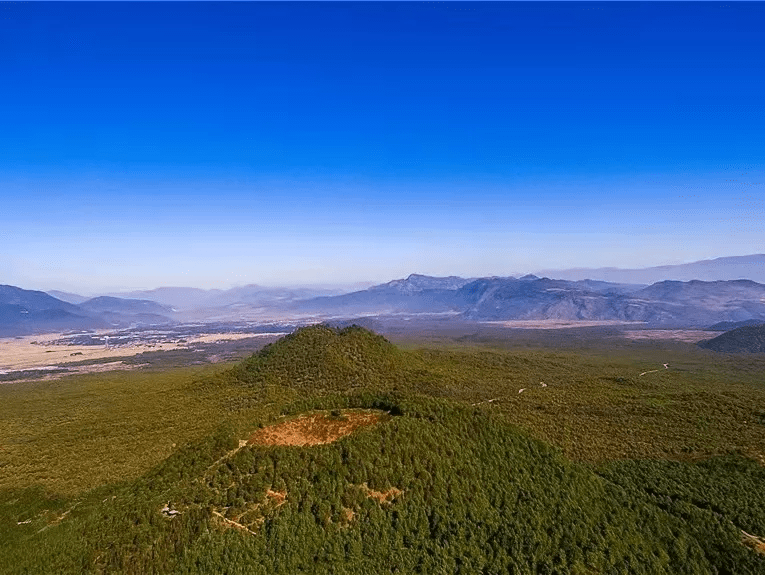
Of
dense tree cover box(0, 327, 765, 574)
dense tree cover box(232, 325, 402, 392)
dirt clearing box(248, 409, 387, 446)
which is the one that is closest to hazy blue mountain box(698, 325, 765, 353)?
dense tree cover box(232, 325, 402, 392)

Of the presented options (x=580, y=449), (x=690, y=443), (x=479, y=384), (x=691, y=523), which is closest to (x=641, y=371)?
(x=479, y=384)

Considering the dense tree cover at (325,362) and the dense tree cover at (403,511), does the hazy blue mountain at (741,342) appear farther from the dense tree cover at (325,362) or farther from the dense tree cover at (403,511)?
the dense tree cover at (403,511)

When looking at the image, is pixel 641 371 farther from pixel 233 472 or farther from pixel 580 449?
pixel 233 472

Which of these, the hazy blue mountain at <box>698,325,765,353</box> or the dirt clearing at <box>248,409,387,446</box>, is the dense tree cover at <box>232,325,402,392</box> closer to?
the dirt clearing at <box>248,409,387,446</box>

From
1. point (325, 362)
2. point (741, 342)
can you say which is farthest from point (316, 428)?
point (741, 342)

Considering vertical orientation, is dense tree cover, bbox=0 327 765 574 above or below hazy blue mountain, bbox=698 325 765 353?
above

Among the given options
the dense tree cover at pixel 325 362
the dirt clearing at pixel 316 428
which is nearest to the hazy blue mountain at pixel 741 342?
the dense tree cover at pixel 325 362
